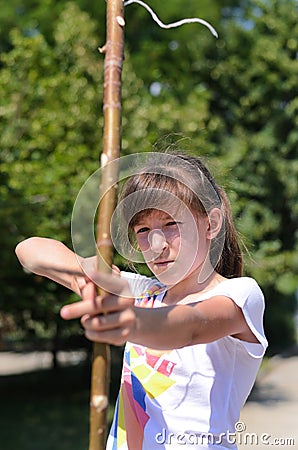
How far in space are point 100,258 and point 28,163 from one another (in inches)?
253

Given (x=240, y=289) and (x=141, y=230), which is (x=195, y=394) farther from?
A: (x=141, y=230)

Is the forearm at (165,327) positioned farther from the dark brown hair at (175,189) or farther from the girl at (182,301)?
the dark brown hair at (175,189)

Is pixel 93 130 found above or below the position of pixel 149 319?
below

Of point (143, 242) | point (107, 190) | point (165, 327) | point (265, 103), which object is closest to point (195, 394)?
point (143, 242)

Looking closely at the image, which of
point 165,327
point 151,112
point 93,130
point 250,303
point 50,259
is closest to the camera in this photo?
point 165,327

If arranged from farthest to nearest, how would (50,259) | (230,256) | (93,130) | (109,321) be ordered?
(93,130) < (230,256) < (50,259) < (109,321)

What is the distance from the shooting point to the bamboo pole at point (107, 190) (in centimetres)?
109

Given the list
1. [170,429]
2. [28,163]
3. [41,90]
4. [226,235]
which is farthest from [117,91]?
[41,90]

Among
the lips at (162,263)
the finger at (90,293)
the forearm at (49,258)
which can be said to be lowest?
the forearm at (49,258)

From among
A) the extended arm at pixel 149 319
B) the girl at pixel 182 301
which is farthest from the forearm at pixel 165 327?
the girl at pixel 182 301

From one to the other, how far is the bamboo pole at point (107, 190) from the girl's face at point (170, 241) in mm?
347

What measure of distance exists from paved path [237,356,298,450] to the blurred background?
1910mm

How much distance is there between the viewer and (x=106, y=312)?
1.01 meters

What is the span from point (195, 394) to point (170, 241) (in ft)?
1.21
